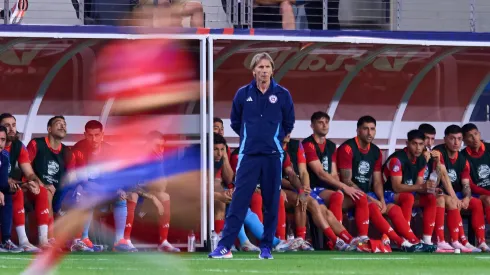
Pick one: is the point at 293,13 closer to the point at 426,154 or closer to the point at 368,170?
the point at 368,170

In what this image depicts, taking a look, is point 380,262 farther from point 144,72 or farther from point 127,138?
point 127,138

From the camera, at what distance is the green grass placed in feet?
29.4

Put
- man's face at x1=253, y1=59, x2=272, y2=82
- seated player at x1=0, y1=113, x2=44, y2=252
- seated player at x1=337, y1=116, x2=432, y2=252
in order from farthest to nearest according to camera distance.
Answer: seated player at x1=337, y1=116, x2=432, y2=252
seated player at x1=0, y1=113, x2=44, y2=252
man's face at x1=253, y1=59, x2=272, y2=82

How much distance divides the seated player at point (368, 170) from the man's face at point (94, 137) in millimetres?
2801

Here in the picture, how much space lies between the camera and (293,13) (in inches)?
564

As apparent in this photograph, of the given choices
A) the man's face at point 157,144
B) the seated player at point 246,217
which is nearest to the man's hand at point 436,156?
the seated player at point 246,217

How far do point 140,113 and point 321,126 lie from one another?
2271 mm

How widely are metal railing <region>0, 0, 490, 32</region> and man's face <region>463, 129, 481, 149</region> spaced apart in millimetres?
1284

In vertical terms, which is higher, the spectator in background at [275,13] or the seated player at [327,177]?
the spectator in background at [275,13]

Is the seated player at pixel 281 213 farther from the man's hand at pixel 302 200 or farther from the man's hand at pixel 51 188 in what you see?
the man's hand at pixel 51 188

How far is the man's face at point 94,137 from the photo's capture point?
13336mm

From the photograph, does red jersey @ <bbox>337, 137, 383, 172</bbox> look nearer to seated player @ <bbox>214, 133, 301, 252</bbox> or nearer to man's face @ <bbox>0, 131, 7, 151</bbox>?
seated player @ <bbox>214, 133, 301, 252</bbox>

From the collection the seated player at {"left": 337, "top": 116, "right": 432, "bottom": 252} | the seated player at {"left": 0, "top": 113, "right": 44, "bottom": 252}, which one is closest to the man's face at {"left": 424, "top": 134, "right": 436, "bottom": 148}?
the seated player at {"left": 337, "top": 116, "right": 432, "bottom": 252}

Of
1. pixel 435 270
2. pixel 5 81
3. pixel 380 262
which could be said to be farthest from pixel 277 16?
pixel 435 270
